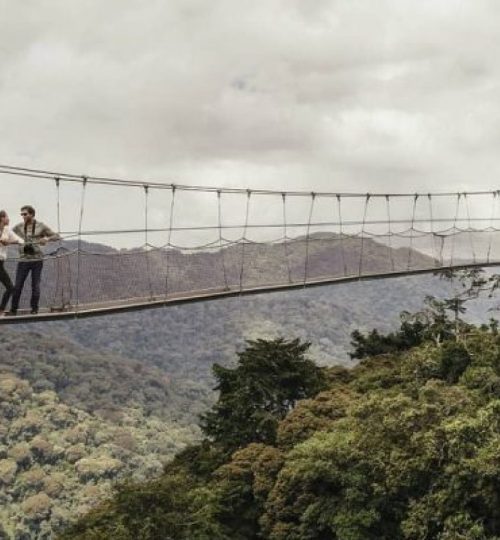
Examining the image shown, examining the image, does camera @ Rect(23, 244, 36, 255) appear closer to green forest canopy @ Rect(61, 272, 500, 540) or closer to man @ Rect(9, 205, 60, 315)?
man @ Rect(9, 205, 60, 315)

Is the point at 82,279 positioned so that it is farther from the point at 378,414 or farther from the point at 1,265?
the point at 378,414

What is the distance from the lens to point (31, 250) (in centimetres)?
1380

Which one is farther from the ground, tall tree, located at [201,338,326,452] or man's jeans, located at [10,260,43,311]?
man's jeans, located at [10,260,43,311]

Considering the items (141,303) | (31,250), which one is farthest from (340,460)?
(31,250)

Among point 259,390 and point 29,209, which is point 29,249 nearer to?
point 29,209

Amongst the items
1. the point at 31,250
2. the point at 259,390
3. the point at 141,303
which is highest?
the point at 31,250

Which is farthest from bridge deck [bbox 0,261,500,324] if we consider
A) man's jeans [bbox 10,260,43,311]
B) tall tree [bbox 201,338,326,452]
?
tall tree [bbox 201,338,326,452]

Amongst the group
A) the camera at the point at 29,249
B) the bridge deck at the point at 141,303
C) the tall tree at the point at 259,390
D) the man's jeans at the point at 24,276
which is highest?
the camera at the point at 29,249

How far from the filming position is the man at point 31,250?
13.6 metres

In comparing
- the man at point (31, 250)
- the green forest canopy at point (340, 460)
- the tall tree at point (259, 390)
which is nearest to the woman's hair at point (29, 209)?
the man at point (31, 250)

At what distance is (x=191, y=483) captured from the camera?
37.8 m

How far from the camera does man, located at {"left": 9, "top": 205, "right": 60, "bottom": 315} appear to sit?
1358 centimetres

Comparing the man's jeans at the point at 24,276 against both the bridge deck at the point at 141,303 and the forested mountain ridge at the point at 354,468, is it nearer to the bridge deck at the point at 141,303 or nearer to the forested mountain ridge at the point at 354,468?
the bridge deck at the point at 141,303

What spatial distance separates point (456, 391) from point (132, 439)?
179702mm
